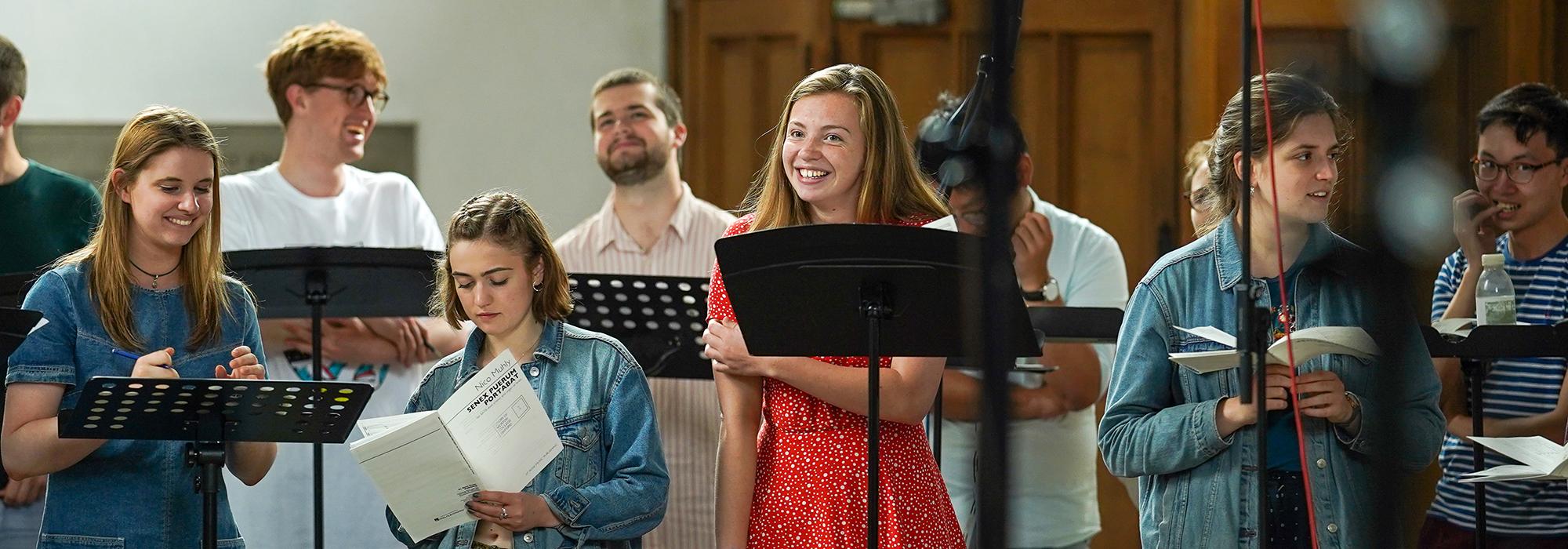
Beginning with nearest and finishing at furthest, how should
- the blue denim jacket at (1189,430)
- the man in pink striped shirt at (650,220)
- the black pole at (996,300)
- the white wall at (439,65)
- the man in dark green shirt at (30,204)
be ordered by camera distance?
the black pole at (996,300) < the blue denim jacket at (1189,430) < the man in dark green shirt at (30,204) < the man in pink striped shirt at (650,220) < the white wall at (439,65)

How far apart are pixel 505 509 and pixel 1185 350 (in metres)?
0.97

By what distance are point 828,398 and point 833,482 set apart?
13 cm

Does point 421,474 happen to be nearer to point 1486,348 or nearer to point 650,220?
point 1486,348

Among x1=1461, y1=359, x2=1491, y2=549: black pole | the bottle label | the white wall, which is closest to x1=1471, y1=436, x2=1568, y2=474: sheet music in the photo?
x1=1461, y1=359, x2=1491, y2=549: black pole

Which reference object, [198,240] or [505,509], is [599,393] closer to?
[505,509]

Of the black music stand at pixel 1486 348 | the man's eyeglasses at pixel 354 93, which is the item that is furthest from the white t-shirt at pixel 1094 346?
the man's eyeglasses at pixel 354 93

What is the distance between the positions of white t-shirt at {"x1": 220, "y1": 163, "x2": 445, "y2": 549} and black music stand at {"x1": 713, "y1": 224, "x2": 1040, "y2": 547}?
156cm

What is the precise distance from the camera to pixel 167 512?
225 centimetres

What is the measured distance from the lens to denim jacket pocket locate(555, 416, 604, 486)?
6.93 feet

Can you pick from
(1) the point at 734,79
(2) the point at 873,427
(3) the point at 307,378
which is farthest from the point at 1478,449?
(1) the point at 734,79

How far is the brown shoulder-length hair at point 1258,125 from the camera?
0.49 meters

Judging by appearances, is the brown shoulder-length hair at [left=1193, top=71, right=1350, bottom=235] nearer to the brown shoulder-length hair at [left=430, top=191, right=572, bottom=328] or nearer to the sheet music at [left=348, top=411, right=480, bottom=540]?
the brown shoulder-length hair at [left=430, top=191, right=572, bottom=328]

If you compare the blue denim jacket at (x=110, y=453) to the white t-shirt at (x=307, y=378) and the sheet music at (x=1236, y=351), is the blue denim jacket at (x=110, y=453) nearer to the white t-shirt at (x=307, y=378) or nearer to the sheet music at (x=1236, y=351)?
the white t-shirt at (x=307, y=378)

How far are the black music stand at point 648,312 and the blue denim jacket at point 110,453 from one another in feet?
2.50
